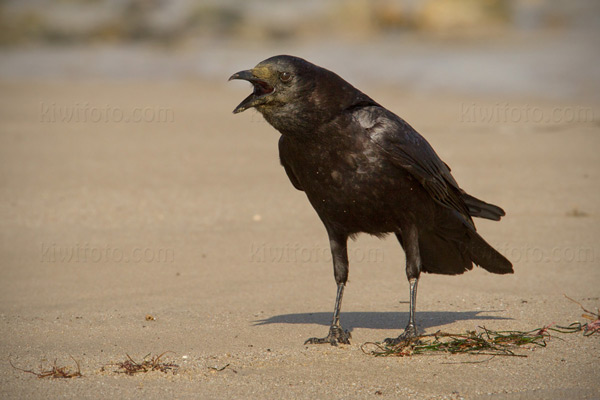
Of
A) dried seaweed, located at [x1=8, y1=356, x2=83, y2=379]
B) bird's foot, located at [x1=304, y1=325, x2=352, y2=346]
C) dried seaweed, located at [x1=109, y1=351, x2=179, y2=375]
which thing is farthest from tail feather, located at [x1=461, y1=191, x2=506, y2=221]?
dried seaweed, located at [x1=8, y1=356, x2=83, y2=379]

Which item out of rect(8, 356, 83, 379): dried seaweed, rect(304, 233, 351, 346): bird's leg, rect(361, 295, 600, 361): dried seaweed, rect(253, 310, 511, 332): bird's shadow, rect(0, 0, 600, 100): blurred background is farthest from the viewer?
rect(0, 0, 600, 100): blurred background

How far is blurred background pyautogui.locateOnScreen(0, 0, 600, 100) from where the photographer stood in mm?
20406

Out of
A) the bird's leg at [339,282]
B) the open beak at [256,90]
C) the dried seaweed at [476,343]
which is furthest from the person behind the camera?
the bird's leg at [339,282]

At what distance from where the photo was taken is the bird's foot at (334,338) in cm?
528

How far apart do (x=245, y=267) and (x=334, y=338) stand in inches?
85.7

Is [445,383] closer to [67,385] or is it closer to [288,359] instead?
[288,359]

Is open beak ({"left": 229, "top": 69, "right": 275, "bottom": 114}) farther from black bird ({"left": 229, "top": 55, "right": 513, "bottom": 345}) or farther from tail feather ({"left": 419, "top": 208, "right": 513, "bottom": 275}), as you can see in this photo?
tail feather ({"left": 419, "top": 208, "right": 513, "bottom": 275})

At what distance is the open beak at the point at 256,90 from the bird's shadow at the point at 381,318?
5.80ft

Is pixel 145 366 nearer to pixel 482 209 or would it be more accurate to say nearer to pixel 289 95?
pixel 289 95

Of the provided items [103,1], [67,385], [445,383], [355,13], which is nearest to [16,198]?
[67,385]

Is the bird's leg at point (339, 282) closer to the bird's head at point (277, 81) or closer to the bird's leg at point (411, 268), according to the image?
the bird's leg at point (411, 268)

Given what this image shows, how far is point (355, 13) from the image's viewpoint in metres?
34.7

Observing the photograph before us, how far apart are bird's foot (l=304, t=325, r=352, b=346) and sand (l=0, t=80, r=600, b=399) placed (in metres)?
0.05

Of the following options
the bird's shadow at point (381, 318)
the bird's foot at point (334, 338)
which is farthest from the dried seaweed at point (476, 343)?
the bird's shadow at point (381, 318)
